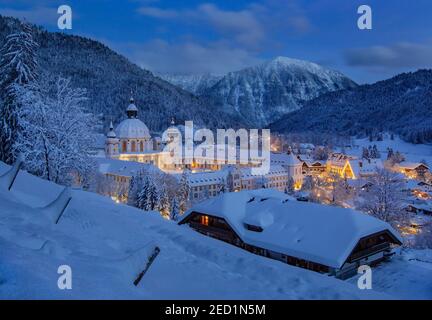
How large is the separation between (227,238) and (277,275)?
13.1 metres

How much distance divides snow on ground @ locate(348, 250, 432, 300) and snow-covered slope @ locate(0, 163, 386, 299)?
7.56 m

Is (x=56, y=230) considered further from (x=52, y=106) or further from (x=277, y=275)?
(x=52, y=106)

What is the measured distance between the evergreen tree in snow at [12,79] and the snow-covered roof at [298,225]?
1478 centimetres

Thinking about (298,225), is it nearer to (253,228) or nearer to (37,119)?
(253,228)

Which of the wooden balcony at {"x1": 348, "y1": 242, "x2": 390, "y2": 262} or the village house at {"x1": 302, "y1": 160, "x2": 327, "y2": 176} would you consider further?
the village house at {"x1": 302, "y1": 160, "x2": 327, "y2": 176}

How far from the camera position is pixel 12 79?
2883cm

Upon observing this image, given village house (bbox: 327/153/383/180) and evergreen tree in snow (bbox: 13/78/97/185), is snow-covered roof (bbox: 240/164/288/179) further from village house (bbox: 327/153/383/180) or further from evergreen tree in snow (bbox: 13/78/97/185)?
evergreen tree in snow (bbox: 13/78/97/185)

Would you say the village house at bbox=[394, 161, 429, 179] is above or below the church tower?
below

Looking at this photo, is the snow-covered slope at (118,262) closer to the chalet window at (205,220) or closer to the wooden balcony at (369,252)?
the chalet window at (205,220)

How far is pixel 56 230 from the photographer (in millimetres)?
12523

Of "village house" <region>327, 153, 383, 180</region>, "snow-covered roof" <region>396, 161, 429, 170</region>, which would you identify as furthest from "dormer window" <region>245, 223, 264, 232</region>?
"snow-covered roof" <region>396, 161, 429, 170</region>

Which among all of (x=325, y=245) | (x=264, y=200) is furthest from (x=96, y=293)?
(x=264, y=200)

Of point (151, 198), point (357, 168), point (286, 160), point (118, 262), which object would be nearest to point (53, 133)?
point (118, 262)

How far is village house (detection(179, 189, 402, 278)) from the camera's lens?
20.2 m
